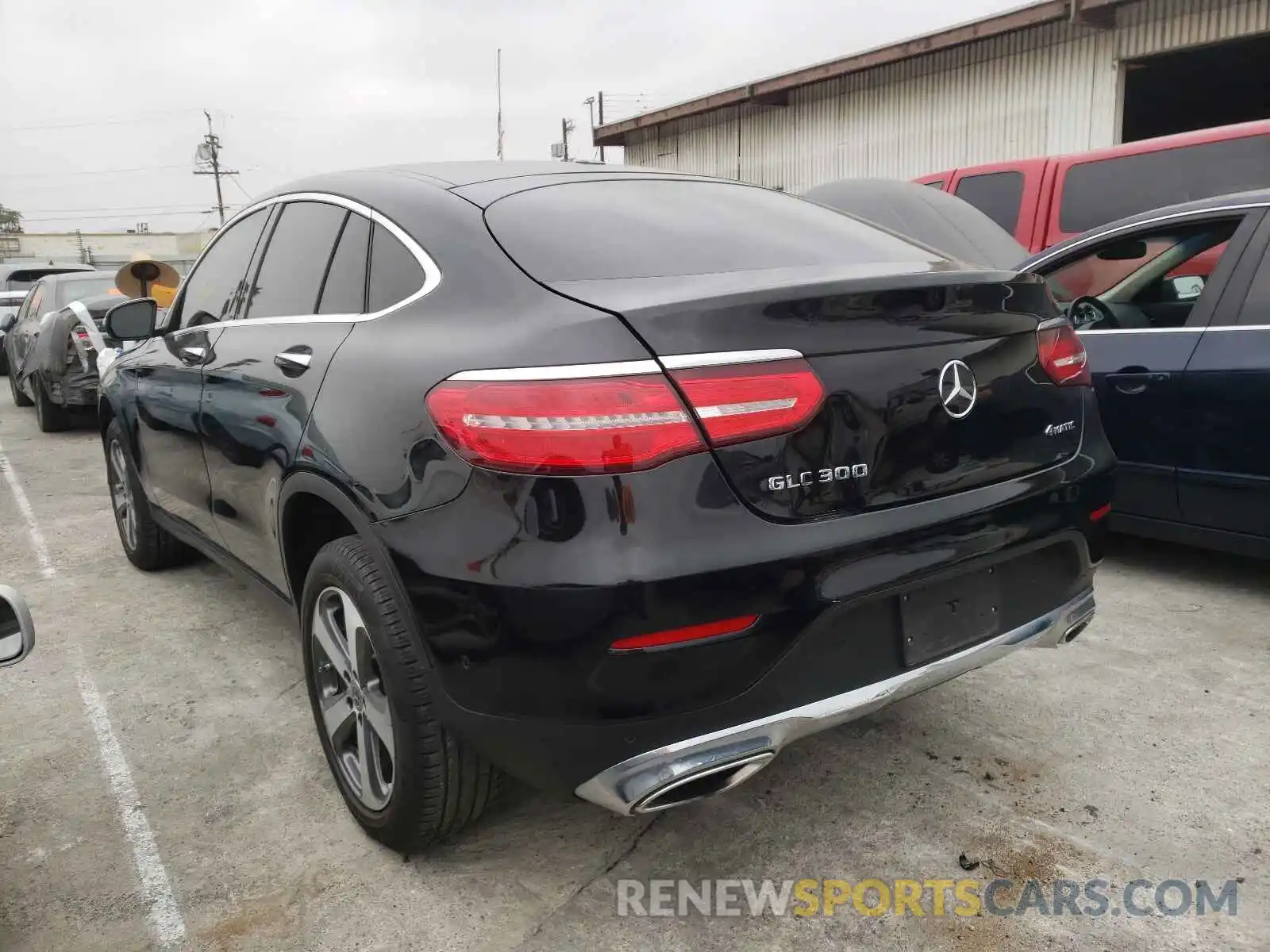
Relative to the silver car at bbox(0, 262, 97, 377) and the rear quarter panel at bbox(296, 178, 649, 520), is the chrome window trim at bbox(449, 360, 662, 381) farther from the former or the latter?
the silver car at bbox(0, 262, 97, 377)

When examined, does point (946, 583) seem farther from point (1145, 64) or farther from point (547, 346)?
point (1145, 64)

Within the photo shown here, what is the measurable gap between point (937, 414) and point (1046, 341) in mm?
485

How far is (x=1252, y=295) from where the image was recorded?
12.0 ft

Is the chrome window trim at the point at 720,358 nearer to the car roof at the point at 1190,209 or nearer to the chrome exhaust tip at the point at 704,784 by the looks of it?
the chrome exhaust tip at the point at 704,784

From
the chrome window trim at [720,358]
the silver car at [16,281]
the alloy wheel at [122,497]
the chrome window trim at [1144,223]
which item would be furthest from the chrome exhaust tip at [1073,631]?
the silver car at [16,281]

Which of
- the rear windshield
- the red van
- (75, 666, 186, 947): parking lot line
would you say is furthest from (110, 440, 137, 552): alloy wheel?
the red van

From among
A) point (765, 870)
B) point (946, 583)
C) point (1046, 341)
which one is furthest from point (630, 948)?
point (1046, 341)

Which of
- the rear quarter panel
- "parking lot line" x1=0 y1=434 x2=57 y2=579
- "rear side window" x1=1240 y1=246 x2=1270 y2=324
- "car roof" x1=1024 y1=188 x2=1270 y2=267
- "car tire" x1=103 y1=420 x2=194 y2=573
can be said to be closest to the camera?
the rear quarter panel

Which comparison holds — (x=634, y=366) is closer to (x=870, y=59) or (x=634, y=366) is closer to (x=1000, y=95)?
(x=1000, y=95)

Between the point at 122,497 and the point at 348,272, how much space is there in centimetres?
274

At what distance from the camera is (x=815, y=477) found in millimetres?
1891

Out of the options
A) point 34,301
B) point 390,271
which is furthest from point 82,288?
point 390,271

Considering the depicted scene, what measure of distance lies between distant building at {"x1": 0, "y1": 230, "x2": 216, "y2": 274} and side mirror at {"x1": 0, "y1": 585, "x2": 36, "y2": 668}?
→ 61.2m

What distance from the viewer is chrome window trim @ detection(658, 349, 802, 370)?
1.81m
